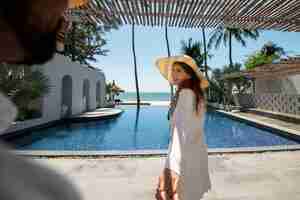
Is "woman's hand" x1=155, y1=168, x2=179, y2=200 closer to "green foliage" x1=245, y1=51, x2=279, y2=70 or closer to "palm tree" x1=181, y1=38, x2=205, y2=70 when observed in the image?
"green foliage" x1=245, y1=51, x2=279, y2=70

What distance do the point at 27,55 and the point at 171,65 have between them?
2.36 meters

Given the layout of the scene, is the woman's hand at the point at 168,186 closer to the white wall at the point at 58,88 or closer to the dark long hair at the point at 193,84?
the dark long hair at the point at 193,84

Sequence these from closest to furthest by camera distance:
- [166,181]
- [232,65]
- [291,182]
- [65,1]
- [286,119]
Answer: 1. [65,1]
2. [166,181]
3. [291,182]
4. [286,119]
5. [232,65]

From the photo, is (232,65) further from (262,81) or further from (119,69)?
(119,69)

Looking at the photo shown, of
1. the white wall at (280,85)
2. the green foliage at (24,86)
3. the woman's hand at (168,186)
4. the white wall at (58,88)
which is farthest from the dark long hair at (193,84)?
the white wall at (280,85)

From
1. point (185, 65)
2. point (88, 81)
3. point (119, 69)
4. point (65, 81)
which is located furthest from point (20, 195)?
point (119, 69)

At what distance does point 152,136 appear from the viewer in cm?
1056

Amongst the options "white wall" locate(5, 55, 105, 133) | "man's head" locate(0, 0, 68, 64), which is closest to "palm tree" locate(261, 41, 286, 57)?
"white wall" locate(5, 55, 105, 133)

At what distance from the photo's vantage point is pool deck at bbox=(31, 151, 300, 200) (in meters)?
3.55

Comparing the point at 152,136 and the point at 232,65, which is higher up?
the point at 232,65

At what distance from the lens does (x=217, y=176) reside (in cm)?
427

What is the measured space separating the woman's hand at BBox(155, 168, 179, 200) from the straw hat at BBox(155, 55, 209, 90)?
84 cm

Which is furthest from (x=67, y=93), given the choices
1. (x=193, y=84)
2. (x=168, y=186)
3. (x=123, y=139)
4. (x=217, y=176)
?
(x=168, y=186)

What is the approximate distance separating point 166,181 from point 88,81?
1778 cm
